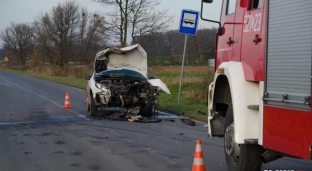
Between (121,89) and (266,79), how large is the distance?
9.71m

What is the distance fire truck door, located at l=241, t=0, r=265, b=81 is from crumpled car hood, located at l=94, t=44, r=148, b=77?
1081 cm

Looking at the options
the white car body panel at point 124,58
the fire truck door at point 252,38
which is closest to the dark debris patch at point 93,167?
the fire truck door at point 252,38

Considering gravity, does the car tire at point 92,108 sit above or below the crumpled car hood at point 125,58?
below

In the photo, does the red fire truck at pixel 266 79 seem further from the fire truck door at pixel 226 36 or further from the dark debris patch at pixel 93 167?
the dark debris patch at pixel 93 167

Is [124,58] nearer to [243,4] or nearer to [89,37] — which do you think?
[243,4]

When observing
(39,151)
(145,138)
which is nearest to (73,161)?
(39,151)

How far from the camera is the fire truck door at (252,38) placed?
5.38 meters

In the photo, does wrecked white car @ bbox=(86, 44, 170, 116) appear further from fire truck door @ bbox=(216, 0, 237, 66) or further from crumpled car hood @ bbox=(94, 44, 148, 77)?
fire truck door @ bbox=(216, 0, 237, 66)

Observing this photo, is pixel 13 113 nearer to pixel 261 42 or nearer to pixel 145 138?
pixel 145 138

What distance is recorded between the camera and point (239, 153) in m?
5.93

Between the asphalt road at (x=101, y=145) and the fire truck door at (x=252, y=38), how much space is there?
2.24m

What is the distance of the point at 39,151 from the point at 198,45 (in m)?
21.3

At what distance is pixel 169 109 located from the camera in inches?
658

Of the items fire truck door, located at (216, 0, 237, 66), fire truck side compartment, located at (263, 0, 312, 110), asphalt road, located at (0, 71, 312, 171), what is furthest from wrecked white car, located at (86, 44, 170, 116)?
fire truck side compartment, located at (263, 0, 312, 110)
